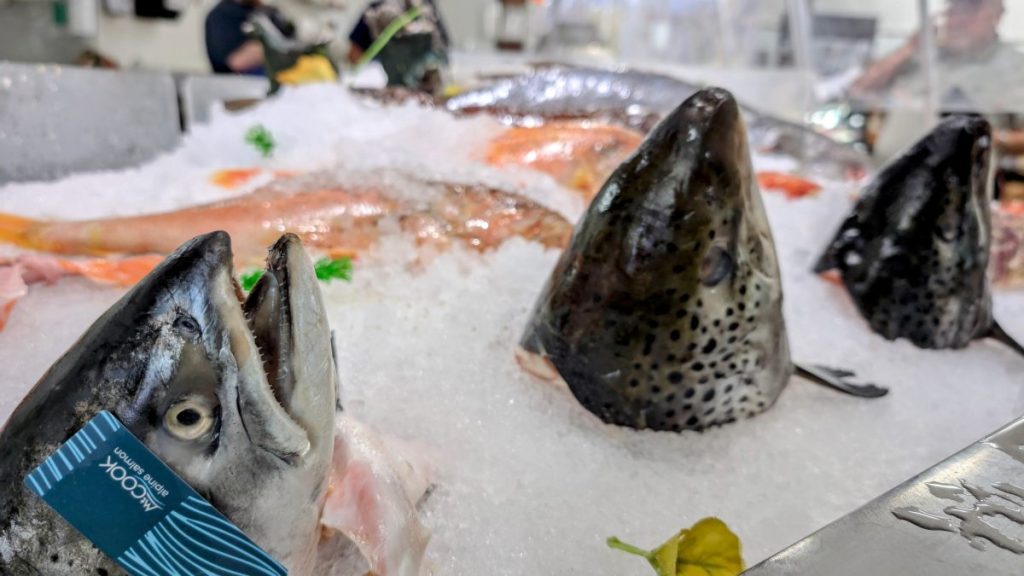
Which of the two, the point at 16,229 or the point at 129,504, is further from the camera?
the point at 16,229

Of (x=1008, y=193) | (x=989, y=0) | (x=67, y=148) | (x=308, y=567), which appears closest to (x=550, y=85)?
(x=989, y=0)

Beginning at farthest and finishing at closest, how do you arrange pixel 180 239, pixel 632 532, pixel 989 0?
pixel 989 0 → pixel 180 239 → pixel 632 532

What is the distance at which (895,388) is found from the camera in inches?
58.4

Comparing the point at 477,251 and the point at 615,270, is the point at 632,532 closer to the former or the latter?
the point at 615,270

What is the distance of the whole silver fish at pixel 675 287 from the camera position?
1108mm

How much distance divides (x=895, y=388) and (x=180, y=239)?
1.67 m

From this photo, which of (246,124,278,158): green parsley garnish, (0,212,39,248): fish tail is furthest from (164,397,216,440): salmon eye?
(246,124,278,158): green parsley garnish

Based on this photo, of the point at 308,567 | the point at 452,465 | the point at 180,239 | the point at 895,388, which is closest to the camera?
the point at 308,567

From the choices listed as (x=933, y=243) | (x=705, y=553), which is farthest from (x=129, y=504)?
(x=933, y=243)

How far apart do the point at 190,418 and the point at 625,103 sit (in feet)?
10.6

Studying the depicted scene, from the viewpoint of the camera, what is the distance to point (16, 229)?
1644mm

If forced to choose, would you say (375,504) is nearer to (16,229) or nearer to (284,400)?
(284,400)

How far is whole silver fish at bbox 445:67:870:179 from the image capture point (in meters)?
3.21

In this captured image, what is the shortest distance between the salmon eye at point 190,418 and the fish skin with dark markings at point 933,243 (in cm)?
158
